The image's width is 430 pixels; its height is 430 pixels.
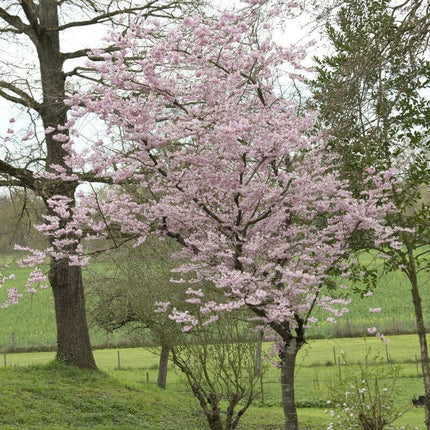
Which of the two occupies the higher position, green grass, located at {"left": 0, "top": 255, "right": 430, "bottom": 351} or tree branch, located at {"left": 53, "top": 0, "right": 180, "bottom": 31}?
tree branch, located at {"left": 53, "top": 0, "right": 180, "bottom": 31}

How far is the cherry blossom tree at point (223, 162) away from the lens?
24.5 ft

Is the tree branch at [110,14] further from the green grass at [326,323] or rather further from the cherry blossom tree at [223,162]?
the green grass at [326,323]

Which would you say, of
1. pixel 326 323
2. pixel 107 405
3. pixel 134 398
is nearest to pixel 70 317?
pixel 134 398

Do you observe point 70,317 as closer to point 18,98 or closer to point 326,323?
point 18,98

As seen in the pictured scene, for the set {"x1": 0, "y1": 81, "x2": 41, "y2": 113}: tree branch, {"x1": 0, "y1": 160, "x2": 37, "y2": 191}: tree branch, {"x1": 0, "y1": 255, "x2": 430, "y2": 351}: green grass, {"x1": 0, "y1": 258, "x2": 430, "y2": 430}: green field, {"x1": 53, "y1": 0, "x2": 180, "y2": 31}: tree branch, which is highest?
{"x1": 53, "y1": 0, "x2": 180, "y2": 31}: tree branch

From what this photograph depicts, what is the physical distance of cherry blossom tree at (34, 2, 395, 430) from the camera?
7461 mm

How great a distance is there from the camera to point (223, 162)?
7883mm

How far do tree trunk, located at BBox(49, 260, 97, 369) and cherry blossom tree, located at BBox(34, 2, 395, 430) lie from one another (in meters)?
6.49

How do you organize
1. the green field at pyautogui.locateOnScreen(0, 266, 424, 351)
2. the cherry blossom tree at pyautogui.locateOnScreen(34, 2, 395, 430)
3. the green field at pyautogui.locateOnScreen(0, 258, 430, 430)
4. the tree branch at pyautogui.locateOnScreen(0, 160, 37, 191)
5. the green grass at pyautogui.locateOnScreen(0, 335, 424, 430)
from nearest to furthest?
the cherry blossom tree at pyautogui.locateOnScreen(34, 2, 395, 430), the green grass at pyautogui.locateOnScreen(0, 335, 424, 430), the green field at pyautogui.locateOnScreen(0, 258, 430, 430), the tree branch at pyautogui.locateOnScreen(0, 160, 37, 191), the green field at pyautogui.locateOnScreen(0, 266, 424, 351)

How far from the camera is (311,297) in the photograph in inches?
307

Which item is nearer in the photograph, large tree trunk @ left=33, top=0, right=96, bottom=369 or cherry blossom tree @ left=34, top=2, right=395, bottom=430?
cherry blossom tree @ left=34, top=2, right=395, bottom=430

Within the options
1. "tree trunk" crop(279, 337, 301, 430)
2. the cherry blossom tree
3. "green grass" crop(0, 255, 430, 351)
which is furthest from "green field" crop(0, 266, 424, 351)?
the cherry blossom tree

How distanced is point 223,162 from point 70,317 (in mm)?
8380

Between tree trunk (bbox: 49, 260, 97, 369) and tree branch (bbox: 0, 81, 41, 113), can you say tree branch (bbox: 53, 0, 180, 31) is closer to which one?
tree branch (bbox: 0, 81, 41, 113)
